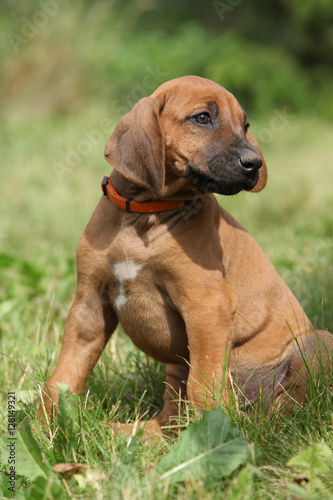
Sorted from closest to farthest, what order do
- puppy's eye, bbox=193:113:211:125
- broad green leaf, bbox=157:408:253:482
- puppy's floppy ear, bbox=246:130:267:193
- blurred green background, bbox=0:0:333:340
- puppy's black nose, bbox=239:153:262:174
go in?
broad green leaf, bbox=157:408:253:482 → puppy's black nose, bbox=239:153:262:174 → puppy's eye, bbox=193:113:211:125 → puppy's floppy ear, bbox=246:130:267:193 → blurred green background, bbox=0:0:333:340

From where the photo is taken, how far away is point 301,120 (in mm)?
12594

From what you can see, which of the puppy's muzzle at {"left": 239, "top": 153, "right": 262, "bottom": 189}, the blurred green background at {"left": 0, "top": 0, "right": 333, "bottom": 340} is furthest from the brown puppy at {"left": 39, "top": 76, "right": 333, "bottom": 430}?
the blurred green background at {"left": 0, "top": 0, "right": 333, "bottom": 340}

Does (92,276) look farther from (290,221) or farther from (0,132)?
(0,132)

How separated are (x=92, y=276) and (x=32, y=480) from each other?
3.43ft

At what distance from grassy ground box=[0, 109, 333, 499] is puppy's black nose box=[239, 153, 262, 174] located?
0.90 meters

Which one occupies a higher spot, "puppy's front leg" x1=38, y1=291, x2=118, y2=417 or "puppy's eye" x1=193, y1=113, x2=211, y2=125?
"puppy's eye" x1=193, y1=113, x2=211, y2=125

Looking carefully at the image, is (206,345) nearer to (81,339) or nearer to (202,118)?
(81,339)

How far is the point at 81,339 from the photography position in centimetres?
304

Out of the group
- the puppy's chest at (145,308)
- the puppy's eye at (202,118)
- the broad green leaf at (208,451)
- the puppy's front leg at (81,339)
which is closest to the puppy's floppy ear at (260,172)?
the puppy's eye at (202,118)

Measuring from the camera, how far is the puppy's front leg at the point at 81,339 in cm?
297

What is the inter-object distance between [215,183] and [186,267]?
0.40 metres

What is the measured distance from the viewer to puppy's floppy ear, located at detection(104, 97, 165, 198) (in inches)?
106

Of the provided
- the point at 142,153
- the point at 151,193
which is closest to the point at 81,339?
the point at 151,193

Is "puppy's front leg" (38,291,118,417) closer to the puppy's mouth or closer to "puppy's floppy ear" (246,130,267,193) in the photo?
the puppy's mouth
